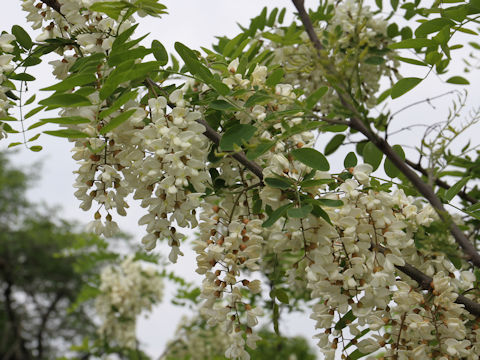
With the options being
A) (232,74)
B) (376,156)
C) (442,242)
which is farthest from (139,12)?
(442,242)

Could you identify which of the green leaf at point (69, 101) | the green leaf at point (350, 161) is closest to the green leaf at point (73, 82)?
the green leaf at point (69, 101)

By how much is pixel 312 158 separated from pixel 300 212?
0.48 feet

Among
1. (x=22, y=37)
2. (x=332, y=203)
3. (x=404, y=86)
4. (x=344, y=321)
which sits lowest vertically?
(x=344, y=321)

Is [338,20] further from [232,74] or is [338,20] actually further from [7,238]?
[7,238]

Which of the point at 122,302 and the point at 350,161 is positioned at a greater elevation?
the point at 122,302

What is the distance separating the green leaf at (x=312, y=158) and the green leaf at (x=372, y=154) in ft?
1.06

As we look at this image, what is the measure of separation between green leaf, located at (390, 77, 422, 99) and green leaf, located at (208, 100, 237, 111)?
42 cm

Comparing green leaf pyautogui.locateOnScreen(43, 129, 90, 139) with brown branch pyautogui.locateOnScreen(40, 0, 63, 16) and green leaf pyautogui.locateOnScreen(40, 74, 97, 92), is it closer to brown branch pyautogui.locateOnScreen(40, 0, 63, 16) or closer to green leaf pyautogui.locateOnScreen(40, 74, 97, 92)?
green leaf pyautogui.locateOnScreen(40, 74, 97, 92)

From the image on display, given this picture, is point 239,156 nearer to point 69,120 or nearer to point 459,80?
point 69,120

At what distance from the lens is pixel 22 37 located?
1205 mm

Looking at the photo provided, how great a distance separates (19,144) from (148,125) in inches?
14.2

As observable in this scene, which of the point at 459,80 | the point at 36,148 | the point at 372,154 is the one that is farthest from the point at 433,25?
the point at 36,148

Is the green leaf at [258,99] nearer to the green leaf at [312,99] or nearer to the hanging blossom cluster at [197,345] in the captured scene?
the green leaf at [312,99]

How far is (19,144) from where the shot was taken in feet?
3.89
